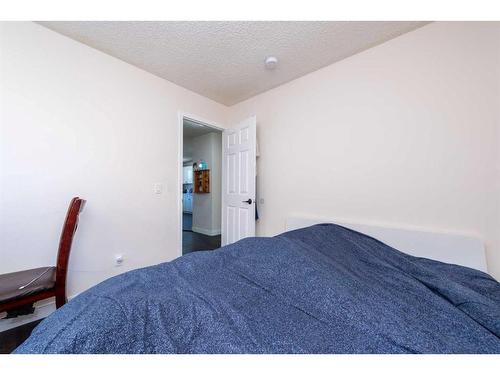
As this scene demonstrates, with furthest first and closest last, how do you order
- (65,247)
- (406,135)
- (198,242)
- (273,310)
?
(198,242)
(406,135)
(65,247)
(273,310)

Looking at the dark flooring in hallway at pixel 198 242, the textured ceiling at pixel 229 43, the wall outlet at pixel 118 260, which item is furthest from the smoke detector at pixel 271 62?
the dark flooring in hallway at pixel 198 242

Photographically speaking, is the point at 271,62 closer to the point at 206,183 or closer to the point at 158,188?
the point at 158,188

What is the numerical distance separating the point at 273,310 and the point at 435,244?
1.52m

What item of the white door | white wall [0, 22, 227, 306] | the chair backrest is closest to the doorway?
the white door

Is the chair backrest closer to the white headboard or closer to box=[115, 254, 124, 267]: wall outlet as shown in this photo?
box=[115, 254, 124, 267]: wall outlet

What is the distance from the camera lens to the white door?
2535 mm

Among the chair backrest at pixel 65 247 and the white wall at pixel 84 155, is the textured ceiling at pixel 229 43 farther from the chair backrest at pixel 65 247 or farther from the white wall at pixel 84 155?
the chair backrest at pixel 65 247

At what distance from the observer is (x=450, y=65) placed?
58.4 inches

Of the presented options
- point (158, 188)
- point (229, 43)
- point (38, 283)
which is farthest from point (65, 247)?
point (229, 43)

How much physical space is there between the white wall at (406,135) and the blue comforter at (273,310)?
58 centimetres

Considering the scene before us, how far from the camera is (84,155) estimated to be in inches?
70.8

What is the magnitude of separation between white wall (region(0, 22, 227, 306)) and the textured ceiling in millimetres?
226

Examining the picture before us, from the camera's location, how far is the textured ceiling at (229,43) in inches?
62.4
